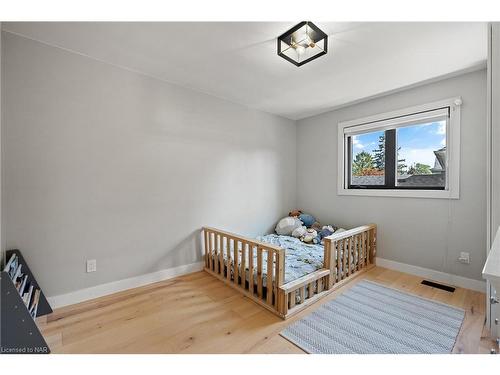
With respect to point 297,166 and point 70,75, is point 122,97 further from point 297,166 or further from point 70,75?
point 297,166

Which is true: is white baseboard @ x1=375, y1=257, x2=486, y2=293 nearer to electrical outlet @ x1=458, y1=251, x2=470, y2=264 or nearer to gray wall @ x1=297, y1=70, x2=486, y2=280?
gray wall @ x1=297, y1=70, x2=486, y2=280

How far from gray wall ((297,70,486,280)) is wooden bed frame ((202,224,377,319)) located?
298 mm

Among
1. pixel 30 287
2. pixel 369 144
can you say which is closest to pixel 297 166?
pixel 369 144

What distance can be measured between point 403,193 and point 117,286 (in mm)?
3287

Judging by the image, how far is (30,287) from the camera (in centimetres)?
166

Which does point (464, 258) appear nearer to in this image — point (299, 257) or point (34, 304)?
point (299, 257)

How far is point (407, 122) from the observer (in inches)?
104

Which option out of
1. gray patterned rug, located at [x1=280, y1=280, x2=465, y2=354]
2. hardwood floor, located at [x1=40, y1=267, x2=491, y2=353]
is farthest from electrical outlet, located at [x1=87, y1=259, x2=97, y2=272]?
gray patterned rug, located at [x1=280, y1=280, x2=465, y2=354]

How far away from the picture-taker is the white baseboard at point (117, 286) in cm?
189

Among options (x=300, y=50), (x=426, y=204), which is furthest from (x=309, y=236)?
(x=300, y=50)

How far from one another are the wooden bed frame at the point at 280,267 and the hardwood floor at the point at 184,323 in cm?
8

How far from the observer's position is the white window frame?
230cm

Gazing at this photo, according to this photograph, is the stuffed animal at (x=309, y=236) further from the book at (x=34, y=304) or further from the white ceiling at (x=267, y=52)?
the book at (x=34, y=304)

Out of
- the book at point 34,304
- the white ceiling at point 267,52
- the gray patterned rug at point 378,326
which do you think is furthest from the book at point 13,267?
the gray patterned rug at point 378,326
